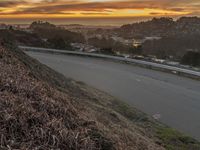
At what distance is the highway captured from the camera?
848 inches

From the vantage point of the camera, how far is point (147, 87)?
31156 millimetres

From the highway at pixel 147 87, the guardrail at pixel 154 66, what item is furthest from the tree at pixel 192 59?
the highway at pixel 147 87

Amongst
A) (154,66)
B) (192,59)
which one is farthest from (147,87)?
(192,59)

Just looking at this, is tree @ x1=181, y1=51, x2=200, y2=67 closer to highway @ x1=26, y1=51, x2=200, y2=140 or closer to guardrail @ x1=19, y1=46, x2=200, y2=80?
guardrail @ x1=19, y1=46, x2=200, y2=80

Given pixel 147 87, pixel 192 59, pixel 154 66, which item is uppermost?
pixel 147 87

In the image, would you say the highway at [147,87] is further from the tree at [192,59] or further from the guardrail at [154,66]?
the tree at [192,59]

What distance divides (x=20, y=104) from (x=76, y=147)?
65.8 inches

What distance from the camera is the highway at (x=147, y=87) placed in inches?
848

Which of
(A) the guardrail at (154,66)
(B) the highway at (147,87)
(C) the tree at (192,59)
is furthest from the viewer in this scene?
(C) the tree at (192,59)

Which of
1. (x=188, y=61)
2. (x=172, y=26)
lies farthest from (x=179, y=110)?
(x=172, y=26)

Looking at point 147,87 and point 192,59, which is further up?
point 147,87

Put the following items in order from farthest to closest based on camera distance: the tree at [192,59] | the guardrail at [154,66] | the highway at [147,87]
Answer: the tree at [192,59] < the guardrail at [154,66] < the highway at [147,87]

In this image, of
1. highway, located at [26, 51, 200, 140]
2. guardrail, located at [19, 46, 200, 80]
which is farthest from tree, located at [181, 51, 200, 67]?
highway, located at [26, 51, 200, 140]

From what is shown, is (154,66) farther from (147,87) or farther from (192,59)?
(147,87)
